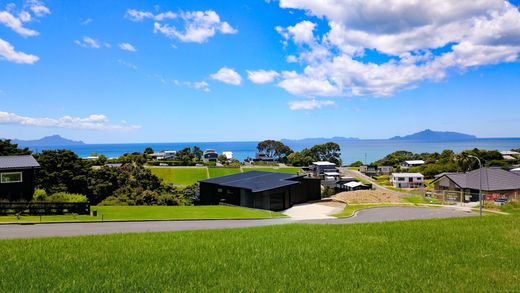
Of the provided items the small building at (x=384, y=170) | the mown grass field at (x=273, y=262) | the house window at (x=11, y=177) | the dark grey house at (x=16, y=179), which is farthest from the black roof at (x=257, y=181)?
the small building at (x=384, y=170)

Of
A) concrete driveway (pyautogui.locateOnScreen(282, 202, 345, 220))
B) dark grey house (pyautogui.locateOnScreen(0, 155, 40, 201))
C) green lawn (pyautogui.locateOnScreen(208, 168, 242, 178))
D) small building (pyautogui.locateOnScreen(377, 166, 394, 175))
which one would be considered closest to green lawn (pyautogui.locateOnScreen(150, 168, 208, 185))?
green lawn (pyautogui.locateOnScreen(208, 168, 242, 178))

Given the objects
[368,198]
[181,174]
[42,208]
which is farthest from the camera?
[181,174]

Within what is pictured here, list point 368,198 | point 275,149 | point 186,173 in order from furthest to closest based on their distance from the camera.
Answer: point 275,149
point 186,173
point 368,198

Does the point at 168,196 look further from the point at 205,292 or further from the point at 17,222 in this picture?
the point at 205,292

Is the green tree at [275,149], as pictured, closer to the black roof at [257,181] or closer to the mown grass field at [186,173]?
the mown grass field at [186,173]

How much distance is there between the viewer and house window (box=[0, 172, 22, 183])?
1109 inches

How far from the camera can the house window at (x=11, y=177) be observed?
28.2 metres

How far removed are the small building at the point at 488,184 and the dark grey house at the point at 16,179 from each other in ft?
155

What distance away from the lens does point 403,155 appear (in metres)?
138

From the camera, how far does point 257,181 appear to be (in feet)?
134

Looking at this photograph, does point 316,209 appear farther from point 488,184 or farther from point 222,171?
point 222,171

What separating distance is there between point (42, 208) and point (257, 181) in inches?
881

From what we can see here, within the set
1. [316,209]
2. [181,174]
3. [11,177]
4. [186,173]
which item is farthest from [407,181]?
[11,177]

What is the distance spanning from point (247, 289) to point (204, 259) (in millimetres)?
2674
